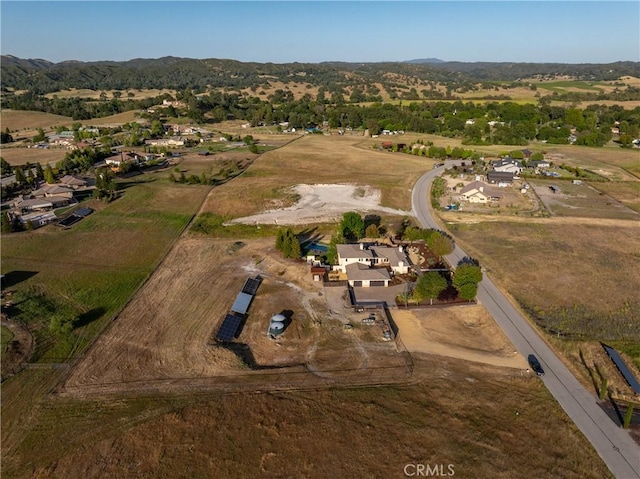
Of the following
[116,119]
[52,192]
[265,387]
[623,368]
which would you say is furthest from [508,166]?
[116,119]

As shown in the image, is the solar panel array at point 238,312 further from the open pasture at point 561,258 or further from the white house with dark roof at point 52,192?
the white house with dark roof at point 52,192

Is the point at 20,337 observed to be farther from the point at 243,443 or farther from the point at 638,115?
→ the point at 638,115

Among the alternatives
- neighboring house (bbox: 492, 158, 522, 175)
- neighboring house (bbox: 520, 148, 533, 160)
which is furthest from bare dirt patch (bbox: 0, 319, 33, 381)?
neighboring house (bbox: 520, 148, 533, 160)

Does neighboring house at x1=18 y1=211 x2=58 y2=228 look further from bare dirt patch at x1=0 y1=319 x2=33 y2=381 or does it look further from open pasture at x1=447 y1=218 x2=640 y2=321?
open pasture at x1=447 y1=218 x2=640 y2=321

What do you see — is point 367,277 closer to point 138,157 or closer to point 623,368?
point 623,368

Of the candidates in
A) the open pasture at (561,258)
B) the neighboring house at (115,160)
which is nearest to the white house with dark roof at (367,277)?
the open pasture at (561,258)

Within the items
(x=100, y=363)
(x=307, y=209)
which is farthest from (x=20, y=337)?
(x=307, y=209)
